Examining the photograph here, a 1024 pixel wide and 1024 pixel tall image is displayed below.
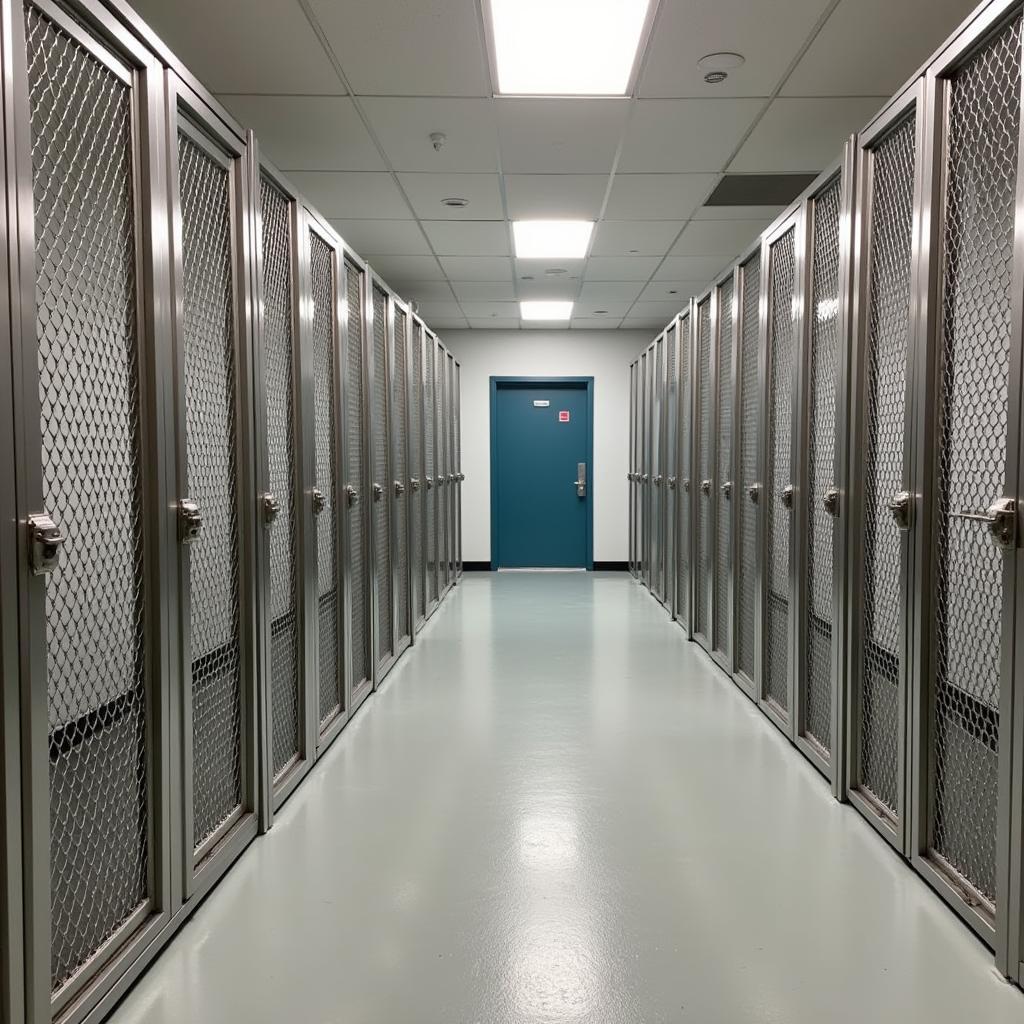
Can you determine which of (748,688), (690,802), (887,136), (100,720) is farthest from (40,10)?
(748,688)

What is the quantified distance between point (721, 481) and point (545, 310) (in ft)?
14.7

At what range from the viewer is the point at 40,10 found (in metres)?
1.60

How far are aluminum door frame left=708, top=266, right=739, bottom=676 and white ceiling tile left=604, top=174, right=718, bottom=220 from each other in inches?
24.5

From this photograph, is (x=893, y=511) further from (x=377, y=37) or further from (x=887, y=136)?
(x=377, y=37)

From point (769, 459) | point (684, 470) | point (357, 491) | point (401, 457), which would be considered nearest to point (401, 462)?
point (401, 457)

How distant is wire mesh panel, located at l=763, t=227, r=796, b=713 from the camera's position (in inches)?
151

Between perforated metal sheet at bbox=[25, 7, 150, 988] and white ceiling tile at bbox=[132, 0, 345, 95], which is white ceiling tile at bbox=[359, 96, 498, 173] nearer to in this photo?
white ceiling tile at bbox=[132, 0, 345, 95]

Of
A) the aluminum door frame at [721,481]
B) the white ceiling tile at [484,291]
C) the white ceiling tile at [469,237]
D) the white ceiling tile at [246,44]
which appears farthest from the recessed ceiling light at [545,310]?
the white ceiling tile at [246,44]

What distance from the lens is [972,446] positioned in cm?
224

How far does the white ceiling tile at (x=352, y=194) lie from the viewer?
16.2 ft

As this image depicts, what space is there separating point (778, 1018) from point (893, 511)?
4.71 ft

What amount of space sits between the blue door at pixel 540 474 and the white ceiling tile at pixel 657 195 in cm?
468

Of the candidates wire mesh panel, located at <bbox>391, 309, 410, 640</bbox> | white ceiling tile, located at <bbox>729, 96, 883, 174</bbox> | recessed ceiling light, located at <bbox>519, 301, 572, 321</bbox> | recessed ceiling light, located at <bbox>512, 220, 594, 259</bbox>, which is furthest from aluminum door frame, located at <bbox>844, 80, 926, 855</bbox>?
recessed ceiling light, located at <bbox>519, 301, 572, 321</bbox>

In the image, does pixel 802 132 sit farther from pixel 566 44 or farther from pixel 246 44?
pixel 246 44
